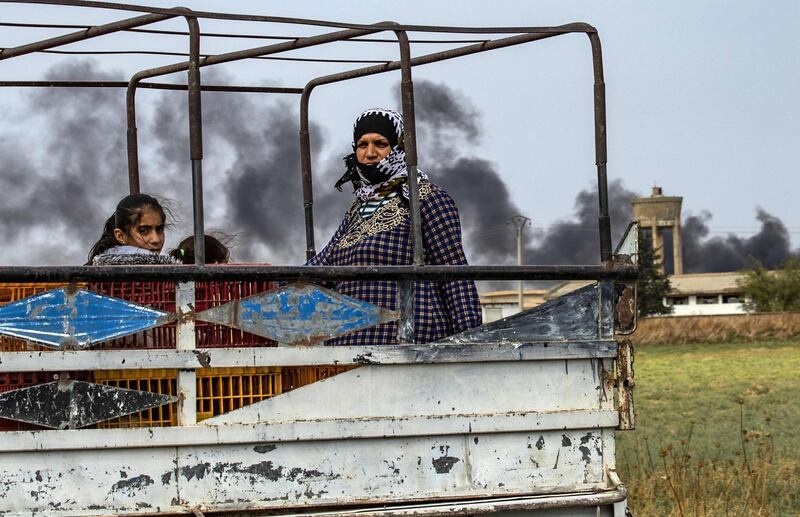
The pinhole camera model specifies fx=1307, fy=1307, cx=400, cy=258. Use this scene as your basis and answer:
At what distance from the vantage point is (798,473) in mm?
9891

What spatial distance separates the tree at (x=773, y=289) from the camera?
2933 inches

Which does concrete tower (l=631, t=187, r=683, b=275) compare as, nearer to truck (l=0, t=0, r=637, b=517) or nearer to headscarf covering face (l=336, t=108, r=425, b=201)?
headscarf covering face (l=336, t=108, r=425, b=201)

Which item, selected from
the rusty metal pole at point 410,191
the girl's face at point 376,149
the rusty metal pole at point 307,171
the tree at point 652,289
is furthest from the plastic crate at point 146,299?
the tree at point 652,289

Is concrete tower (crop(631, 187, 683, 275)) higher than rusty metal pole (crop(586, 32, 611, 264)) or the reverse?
higher

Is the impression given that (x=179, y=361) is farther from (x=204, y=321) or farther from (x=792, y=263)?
(x=792, y=263)

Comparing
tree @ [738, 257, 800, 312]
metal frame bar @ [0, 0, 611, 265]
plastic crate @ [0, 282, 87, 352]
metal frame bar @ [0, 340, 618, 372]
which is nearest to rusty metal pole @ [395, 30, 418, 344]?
metal frame bar @ [0, 0, 611, 265]

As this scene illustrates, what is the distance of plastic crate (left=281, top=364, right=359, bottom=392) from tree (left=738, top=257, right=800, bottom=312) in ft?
236

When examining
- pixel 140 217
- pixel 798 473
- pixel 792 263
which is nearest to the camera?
pixel 140 217

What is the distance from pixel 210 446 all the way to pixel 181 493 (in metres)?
0.17

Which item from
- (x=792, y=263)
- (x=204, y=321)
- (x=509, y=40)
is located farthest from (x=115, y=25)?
(x=792, y=263)

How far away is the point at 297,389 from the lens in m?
4.21

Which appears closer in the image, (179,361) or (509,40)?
(179,361)

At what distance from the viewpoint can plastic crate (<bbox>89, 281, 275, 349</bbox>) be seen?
420 cm

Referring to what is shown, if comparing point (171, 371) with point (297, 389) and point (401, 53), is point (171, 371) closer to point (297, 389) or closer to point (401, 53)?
point (297, 389)
